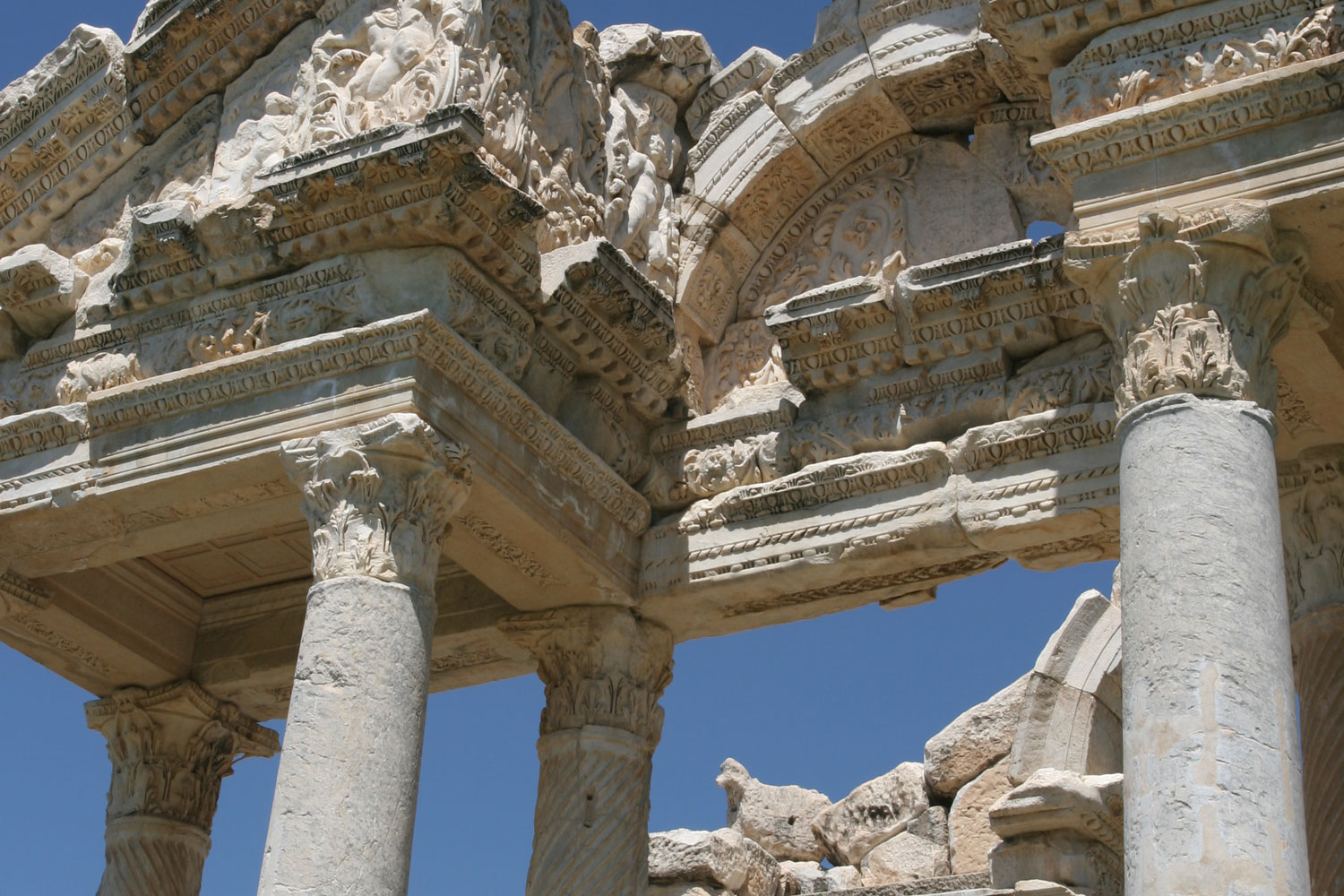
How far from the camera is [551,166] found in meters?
10.8

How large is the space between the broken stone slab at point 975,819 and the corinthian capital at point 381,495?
501 cm

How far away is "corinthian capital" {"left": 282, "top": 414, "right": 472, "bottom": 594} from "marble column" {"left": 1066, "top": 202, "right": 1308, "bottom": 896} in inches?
122

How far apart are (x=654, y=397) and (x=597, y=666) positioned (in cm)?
152

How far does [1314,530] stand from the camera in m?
9.56

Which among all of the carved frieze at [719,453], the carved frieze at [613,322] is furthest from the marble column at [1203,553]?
the carved frieze at [613,322]

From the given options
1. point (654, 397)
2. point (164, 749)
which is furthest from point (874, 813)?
point (164, 749)

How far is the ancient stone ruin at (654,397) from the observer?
8039 mm

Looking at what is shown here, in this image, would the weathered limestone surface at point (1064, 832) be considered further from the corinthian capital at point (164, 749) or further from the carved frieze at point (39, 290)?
the carved frieze at point (39, 290)

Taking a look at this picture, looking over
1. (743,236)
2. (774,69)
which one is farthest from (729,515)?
(774,69)

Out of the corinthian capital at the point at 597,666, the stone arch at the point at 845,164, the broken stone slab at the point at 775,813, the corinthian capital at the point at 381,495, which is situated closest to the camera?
the corinthian capital at the point at 381,495

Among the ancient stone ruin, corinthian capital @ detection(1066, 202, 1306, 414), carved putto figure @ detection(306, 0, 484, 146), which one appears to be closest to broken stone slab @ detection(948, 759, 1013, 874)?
the ancient stone ruin

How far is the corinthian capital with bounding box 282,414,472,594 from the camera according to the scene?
9.17m

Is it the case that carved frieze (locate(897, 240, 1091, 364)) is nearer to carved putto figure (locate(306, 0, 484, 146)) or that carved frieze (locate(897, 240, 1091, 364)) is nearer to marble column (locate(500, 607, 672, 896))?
marble column (locate(500, 607, 672, 896))

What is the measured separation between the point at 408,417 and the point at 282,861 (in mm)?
2090
